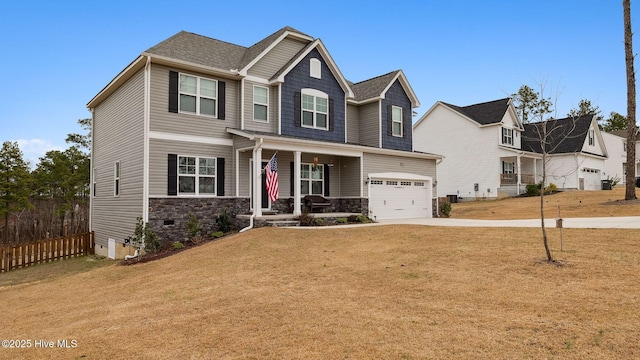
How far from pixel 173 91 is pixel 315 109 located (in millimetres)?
6902

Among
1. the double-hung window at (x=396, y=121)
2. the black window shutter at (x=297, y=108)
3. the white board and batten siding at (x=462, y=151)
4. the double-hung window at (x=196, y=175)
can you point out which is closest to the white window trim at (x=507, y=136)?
the white board and batten siding at (x=462, y=151)

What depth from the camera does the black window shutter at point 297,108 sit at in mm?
19000

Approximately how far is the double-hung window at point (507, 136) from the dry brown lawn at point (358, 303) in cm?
2526

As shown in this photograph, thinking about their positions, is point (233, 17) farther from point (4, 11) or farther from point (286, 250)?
point (286, 250)

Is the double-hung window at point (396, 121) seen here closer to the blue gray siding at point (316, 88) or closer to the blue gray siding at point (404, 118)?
the blue gray siding at point (404, 118)

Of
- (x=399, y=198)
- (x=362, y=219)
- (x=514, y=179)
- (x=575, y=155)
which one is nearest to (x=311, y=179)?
(x=362, y=219)

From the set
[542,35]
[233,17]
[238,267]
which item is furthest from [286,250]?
[542,35]

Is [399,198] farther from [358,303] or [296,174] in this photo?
[358,303]

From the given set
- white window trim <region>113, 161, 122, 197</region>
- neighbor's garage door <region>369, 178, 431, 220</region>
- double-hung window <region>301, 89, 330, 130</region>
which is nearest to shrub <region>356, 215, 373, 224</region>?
neighbor's garage door <region>369, 178, 431, 220</region>

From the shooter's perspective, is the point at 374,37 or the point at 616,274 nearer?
the point at 616,274

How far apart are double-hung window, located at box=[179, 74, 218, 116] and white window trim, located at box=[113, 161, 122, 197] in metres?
4.41

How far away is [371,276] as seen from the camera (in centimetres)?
845

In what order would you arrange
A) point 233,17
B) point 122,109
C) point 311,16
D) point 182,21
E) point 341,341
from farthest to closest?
point 311,16 → point 182,21 → point 233,17 → point 122,109 → point 341,341

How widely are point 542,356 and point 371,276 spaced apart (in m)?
4.27
